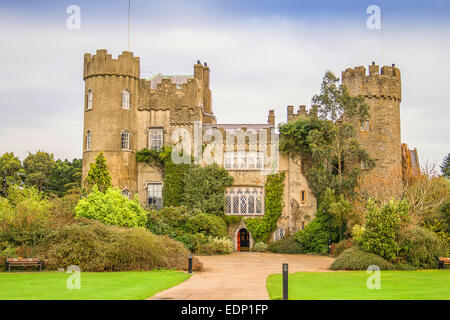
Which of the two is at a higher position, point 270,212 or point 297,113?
point 297,113

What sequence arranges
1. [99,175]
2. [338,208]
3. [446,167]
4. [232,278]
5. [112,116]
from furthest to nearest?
[446,167], [112,116], [99,175], [338,208], [232,278]

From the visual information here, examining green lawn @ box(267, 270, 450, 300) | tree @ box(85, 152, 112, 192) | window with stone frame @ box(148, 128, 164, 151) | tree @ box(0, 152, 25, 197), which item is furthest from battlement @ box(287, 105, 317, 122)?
tree @ box(0, 152, 25, 197)

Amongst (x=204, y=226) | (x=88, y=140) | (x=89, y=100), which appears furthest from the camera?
(x=89, y=100)

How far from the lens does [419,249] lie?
23250 millimetres

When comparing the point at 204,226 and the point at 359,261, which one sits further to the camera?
the point at 204,226

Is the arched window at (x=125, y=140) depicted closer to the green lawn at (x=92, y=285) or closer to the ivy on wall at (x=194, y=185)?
the ivy on wall at (x=194, y=185)

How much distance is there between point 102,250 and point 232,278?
5791 mm

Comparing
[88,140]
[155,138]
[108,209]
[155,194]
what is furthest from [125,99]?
[108,209]

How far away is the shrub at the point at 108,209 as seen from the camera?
88.0ft

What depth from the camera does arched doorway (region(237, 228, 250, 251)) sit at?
3719 cm

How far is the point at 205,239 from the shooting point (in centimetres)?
3191

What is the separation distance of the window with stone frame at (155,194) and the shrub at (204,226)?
4973mm

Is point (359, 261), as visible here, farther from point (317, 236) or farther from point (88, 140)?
point (88, 140)

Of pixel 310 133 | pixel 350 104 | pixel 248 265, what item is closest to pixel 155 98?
pixel 310 133
